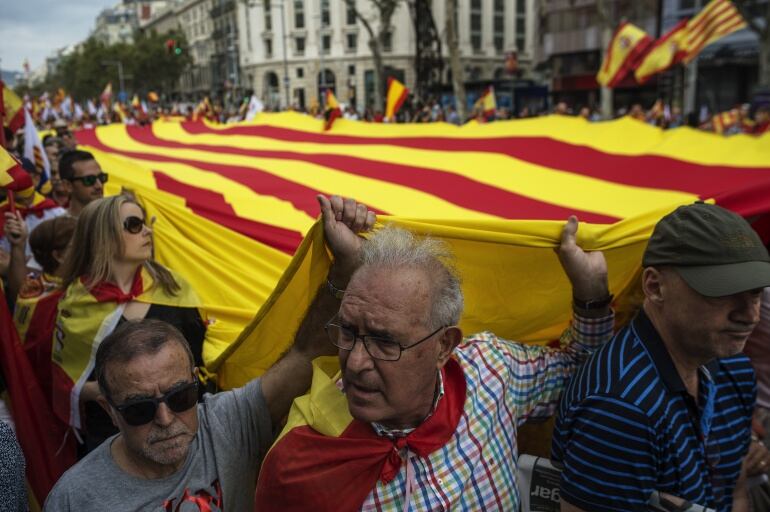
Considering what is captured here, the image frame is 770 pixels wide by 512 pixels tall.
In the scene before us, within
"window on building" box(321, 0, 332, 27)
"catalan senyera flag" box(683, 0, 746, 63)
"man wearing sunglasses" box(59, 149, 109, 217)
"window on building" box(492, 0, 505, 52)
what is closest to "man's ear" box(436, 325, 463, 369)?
"man wearing sunglasses" box(59, 149, 109, 217)

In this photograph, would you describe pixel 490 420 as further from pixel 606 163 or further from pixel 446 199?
pixel 606 163

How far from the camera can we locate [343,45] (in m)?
50.6

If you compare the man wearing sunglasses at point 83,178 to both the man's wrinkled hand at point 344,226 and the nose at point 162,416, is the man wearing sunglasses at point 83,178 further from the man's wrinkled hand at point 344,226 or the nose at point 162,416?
the nose at point 162,416

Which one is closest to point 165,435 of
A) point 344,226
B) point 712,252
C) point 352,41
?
point 344,226

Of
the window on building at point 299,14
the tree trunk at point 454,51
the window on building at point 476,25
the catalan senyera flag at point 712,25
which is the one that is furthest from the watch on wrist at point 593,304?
the window on building at point 299,14

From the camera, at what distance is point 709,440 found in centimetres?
146

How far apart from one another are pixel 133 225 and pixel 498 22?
184ft

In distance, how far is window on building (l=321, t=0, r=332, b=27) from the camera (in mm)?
50938

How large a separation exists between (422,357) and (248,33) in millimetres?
58763

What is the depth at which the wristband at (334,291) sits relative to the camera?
67.9 inches

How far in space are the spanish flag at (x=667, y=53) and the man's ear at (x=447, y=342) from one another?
9945mm

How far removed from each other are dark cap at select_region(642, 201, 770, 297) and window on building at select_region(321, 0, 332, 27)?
176 ft

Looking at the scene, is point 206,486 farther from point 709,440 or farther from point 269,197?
point 269,197

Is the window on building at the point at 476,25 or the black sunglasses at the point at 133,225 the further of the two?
the window on building at the point at 476,25
